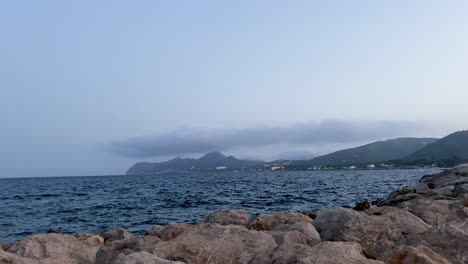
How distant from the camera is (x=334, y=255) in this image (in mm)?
6211

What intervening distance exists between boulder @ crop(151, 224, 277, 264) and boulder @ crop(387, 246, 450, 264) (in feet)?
4.71

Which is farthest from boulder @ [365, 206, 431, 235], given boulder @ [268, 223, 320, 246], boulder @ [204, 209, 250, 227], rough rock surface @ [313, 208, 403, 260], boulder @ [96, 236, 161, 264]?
boulder @ [96, 236, 161, 264]

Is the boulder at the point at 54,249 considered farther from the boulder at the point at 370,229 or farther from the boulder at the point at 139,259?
the boulder at the point at 370,229

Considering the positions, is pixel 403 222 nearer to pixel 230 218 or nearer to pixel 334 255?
pixel 334 255

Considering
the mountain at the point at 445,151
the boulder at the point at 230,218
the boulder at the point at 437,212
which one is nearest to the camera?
the boulder at the point at 437,212

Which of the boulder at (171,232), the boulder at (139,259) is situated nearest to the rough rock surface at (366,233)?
the boulder at (171,232)

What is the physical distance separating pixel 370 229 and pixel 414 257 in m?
1.97

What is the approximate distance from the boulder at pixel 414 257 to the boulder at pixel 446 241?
92 centimetres

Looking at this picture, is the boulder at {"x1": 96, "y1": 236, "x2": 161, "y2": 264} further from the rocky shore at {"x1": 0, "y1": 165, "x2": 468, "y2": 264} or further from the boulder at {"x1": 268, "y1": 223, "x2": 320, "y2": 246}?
the boulder at {"x1": 268, "y1": 223, "x2": 320, "y2": 246}

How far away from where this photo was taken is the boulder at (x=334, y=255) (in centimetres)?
592

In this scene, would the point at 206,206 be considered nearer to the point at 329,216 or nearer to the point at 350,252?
the point at 329,216

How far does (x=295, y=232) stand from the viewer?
8.91m

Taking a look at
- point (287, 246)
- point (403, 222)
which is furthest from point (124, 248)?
point (403, 222)

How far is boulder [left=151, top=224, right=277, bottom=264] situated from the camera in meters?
7.41
